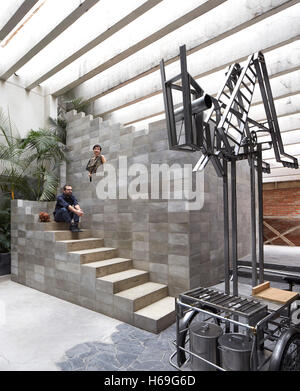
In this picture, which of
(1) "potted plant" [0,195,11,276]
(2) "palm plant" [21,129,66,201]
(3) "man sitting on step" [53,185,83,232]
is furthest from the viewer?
(2) "palm plant" [21,129,66,201]

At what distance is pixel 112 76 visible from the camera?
623 cm

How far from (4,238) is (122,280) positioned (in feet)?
13.0

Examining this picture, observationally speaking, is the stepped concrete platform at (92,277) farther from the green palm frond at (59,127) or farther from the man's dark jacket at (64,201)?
the green palm frond at (59,127)

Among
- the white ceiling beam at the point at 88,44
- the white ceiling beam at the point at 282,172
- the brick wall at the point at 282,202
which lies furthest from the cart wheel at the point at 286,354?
the brick wall at the point at 282,202

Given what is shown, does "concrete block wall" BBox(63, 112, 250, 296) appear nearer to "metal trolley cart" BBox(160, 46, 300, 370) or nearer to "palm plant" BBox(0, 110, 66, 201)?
"palm plant" BBox(0, 110, 66, 201)

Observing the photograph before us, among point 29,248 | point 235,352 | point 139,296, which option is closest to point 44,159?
point 29,248

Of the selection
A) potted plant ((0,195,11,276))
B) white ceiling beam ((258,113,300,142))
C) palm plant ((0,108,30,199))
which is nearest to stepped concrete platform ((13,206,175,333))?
potted plant ((0,195,11,276))

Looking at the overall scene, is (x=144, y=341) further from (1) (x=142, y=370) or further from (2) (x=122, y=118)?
(2) (x=122, y=118)

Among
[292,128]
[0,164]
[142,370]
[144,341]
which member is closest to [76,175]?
[0,164]

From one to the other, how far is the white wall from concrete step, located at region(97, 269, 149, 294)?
517 centimetres

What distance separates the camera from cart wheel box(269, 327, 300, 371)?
202 cm

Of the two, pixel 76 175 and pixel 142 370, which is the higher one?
pixel 76 175

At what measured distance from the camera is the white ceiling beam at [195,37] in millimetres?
3978
